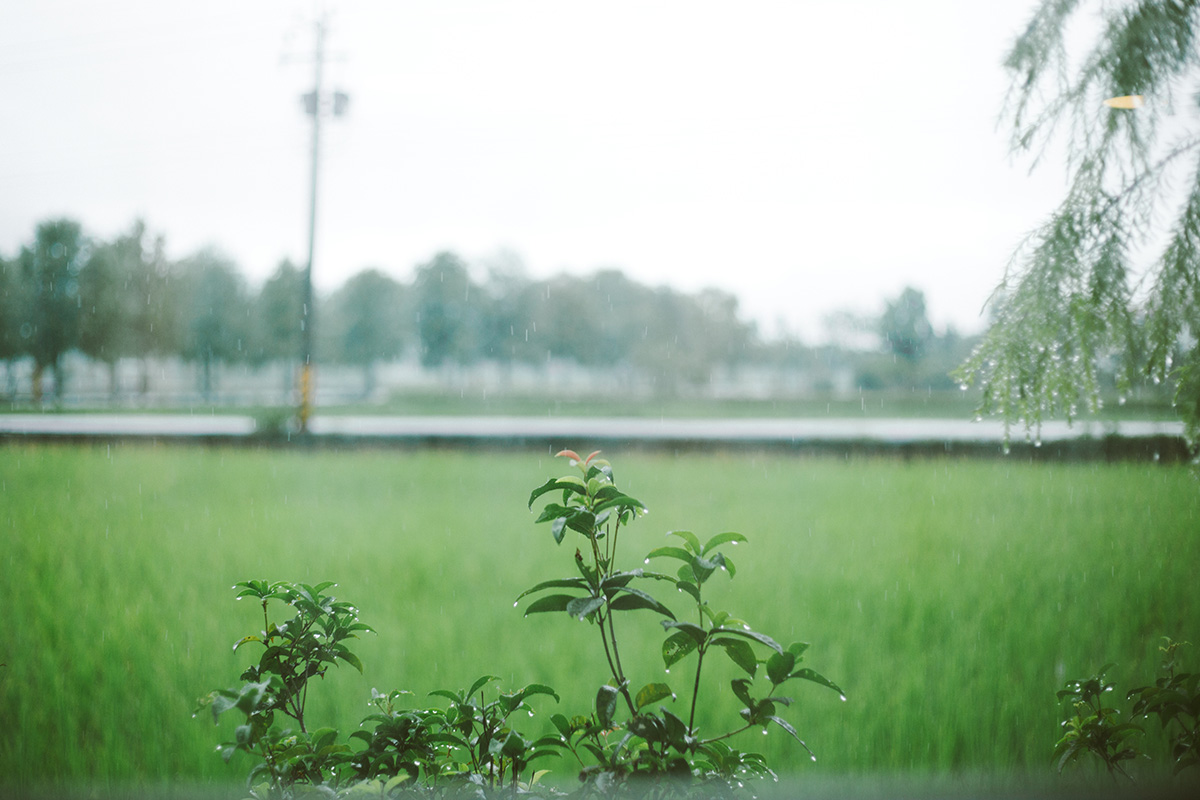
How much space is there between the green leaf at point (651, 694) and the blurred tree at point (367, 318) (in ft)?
3.68

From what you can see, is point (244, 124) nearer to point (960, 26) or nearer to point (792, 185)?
point (792, 185)

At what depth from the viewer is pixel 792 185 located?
1358 millimetres

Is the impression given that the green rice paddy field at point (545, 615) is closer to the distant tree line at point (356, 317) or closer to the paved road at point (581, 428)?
the paved road at point (581, 428)

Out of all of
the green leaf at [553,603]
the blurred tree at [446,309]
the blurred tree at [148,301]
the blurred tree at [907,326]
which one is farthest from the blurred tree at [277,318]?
the blurred tree at [907,326]

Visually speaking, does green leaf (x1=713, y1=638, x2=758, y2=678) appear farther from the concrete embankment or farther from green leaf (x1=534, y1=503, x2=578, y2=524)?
the concrete embankment

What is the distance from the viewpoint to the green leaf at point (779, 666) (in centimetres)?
68

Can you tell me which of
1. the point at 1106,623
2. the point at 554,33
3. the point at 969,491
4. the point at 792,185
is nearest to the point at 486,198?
the point at 554,33

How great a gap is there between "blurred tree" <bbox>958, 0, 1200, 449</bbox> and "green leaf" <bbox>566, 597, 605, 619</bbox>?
0.85 m

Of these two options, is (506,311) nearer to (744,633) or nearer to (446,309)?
(446,309)

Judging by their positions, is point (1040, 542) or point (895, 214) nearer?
point (895, 214)

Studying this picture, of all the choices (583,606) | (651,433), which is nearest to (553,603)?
(583,606)

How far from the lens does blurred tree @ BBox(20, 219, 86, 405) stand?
1.28 meters

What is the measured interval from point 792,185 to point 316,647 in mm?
1305

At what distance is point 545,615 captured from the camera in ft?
4.97
